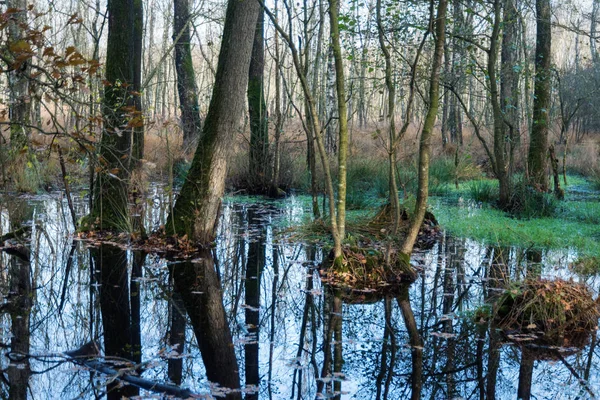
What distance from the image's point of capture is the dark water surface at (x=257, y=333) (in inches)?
142

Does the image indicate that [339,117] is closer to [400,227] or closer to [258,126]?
[400,227]

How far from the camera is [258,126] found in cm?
1332

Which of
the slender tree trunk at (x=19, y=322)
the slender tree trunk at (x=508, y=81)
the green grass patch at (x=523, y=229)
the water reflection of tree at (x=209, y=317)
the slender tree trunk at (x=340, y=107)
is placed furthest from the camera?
the slender tree trunk at (x=508, y=81)

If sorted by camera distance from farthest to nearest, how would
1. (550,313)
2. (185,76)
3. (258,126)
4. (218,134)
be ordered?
(185,76), (258,126), (218,134), (550,313)

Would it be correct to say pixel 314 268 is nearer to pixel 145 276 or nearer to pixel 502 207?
pixel 145 276

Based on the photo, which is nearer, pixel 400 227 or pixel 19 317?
pixel 19 317

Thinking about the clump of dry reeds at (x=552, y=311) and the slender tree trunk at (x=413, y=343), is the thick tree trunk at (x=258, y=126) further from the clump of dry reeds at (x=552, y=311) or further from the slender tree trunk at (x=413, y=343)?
the clump of dry reeds at (x=552, y=311)

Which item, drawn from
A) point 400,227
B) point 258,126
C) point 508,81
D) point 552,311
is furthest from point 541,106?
point 552,311

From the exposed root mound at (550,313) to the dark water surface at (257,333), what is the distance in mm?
198

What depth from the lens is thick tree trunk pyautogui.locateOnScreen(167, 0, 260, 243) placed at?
7512 mm

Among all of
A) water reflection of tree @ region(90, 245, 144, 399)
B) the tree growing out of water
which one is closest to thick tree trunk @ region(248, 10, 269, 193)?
water reflection of tree @ region(90, 245, 144, 399)

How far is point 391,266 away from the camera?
629 cm

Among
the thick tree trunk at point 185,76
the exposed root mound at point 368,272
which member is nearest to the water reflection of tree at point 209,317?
the exposed root mound at point 368,272

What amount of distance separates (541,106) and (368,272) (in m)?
6.58
